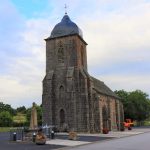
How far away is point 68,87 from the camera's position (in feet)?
157

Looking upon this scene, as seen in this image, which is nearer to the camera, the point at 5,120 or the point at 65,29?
the point at 65,29

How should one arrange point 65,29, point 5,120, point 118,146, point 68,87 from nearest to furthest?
point 118,146 < point 68,87 < point 65,29 < point 5,120

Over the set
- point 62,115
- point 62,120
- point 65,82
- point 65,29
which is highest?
point 65,29

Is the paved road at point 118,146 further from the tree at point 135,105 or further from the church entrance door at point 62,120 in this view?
the tree at point 135,105

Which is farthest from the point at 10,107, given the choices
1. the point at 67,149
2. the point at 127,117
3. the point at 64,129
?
the point at 67,149

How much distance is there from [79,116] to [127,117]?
1774 inches

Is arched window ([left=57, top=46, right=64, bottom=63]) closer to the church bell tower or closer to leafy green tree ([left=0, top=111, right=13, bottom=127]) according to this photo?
the church bell tower

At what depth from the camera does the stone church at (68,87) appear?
47156 millimetres

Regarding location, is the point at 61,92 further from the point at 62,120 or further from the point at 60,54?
the point at 60,54

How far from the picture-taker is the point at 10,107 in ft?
358

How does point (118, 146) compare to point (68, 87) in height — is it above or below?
below

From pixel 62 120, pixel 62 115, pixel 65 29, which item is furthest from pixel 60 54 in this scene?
pixel 62 120

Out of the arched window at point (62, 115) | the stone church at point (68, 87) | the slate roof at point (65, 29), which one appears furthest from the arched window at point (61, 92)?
the slate roof at point (65, 29)

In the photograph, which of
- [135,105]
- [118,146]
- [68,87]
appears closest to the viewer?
[118,146]
